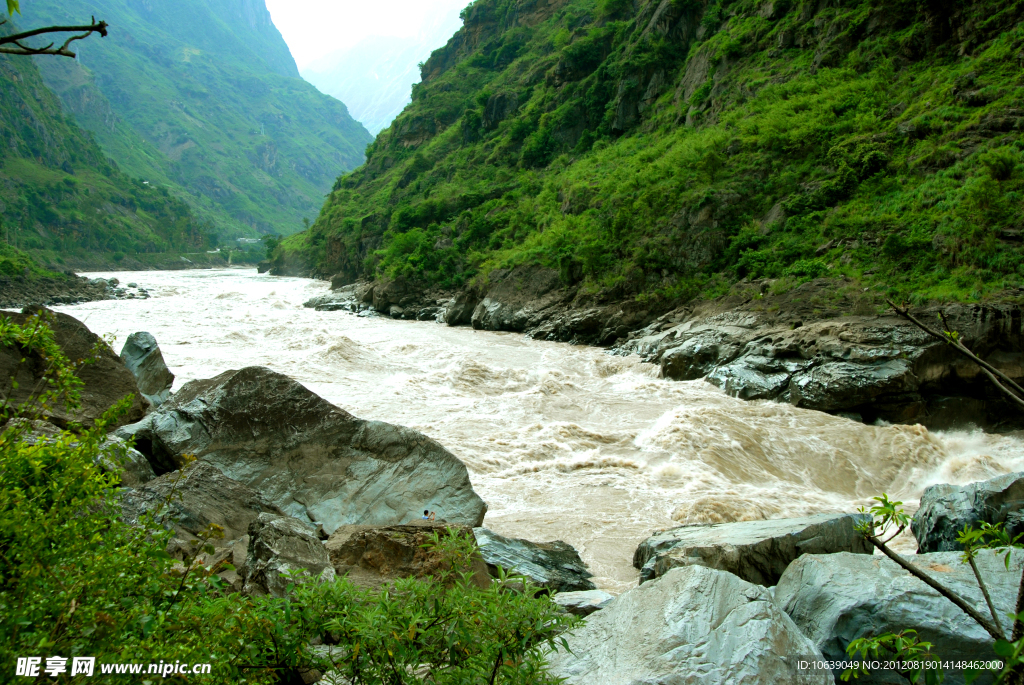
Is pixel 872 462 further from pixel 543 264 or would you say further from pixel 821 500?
pixel 543 264

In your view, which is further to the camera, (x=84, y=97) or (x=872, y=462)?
(x=84, y=97)

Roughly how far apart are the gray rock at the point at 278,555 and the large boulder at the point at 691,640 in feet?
5.35

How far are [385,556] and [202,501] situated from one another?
185 centimetres

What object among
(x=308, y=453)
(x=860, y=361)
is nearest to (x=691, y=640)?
(x=308, y=453)

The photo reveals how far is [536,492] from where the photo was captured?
28.7 ft

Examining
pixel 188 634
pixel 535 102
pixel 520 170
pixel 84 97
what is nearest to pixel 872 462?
pixel 188 634

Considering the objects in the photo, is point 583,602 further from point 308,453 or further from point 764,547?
point 308,453

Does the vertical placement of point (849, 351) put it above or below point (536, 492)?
above

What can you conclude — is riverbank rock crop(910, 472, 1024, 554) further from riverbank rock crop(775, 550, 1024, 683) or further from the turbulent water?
riverbank rock crop(775, 550, 1024, 683)

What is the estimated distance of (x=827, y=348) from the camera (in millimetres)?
13766

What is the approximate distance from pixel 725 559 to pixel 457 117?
56.9 m

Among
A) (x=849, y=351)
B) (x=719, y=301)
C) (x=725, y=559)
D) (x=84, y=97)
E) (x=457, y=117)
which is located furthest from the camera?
(x=84, y=97)

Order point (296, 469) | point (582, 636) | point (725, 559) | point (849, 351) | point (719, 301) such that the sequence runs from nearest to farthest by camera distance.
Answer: point (582, 636), point (725, 559), point (296, 469), point (849, 351), point (719, 301)

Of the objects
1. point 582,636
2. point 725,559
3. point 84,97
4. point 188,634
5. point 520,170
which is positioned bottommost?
point 725,559
